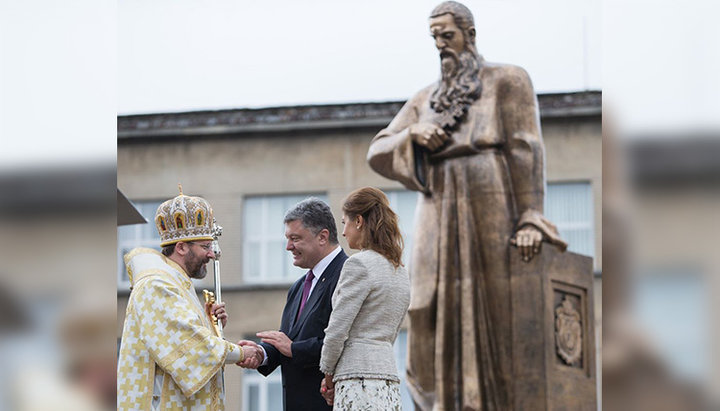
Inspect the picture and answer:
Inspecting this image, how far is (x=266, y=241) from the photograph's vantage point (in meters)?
21.8

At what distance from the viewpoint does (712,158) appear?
167 inches

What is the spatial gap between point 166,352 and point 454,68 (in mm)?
2981

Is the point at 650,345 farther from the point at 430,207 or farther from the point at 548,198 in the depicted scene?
the point at 548,198

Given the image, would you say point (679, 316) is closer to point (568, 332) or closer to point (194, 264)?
point (194, 264)

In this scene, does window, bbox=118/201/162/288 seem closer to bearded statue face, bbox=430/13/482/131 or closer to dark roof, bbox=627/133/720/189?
bearded statue face, bbox=430/13/482/131

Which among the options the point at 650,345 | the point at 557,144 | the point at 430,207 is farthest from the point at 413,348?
the point at 557,144

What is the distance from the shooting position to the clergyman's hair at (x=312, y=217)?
682cm

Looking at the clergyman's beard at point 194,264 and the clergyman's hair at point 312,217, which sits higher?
the clergyman's hair at point 312,217

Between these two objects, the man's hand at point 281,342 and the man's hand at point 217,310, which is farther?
the man's hand at point 217,310

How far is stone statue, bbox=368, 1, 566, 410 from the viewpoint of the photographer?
26.4ft

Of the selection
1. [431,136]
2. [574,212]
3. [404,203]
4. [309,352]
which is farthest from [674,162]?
[574,212]

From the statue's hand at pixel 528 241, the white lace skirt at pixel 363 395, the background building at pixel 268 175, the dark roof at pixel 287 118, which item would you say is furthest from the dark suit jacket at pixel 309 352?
the dark roof at pixel 287 118

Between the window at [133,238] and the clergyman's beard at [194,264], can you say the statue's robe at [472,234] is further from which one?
the window at [133,238]

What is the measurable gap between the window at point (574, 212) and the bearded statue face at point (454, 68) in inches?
493
